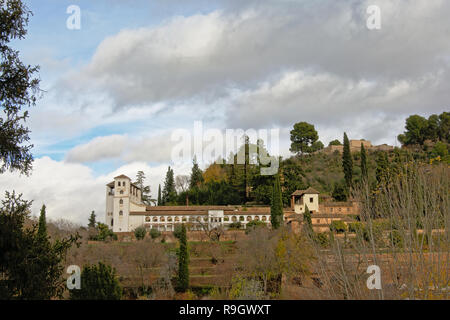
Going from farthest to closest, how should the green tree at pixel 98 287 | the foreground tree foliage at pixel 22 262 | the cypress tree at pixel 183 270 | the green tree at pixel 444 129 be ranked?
the green tree at pixel 444 129 → the cypress tree at pixel 183 270 → the green tree at pixel 98 287 → the foreground tree foliage at pixel 22 262

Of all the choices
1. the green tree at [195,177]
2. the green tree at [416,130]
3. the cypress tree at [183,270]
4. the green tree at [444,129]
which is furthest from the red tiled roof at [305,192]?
the green tree at [444,129]

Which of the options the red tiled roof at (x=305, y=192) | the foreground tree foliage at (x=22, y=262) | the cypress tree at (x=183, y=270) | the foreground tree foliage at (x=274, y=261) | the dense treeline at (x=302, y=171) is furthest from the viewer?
the dense treeline at (x=302, y=171)

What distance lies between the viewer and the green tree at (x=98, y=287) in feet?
23.0

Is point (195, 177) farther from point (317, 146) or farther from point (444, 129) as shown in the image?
point (444, 129)

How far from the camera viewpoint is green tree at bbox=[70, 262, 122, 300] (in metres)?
7.02

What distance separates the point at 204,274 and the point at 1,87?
2206 cm

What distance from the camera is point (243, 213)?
44.3m

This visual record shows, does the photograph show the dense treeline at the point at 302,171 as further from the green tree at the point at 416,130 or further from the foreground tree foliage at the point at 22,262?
the foreground tree foliage at the point at 22,262

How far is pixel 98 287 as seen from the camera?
23.5ft

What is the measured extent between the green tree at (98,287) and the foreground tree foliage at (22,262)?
414 mm

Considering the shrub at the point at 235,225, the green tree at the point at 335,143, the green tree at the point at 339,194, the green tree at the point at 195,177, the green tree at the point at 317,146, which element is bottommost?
the shrub at the point at 235,225

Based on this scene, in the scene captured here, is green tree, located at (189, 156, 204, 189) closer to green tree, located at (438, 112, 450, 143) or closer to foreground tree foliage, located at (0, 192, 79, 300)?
green tree, located at (438, 112, 450, 143)

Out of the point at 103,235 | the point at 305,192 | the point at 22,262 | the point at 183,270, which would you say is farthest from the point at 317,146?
the point at 22,262

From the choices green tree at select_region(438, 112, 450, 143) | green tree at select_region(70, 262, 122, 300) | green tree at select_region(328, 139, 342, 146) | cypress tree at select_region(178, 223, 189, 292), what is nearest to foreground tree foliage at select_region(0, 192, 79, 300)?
green tree at select_region(70, 262, 122, 300)
